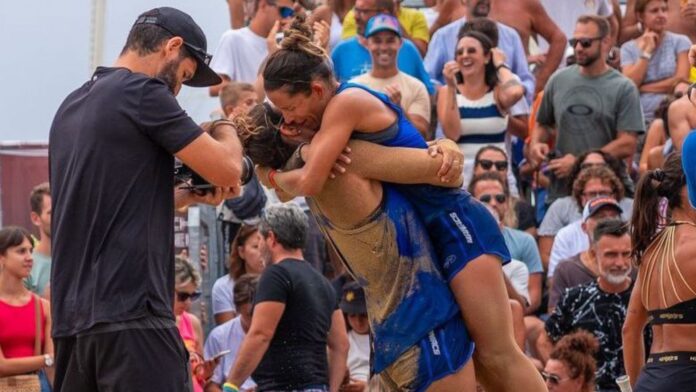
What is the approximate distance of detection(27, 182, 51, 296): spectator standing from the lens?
9.48 metres

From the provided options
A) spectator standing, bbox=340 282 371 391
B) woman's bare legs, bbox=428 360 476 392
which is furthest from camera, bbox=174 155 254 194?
spectator standing, bbox=340 282 371 391

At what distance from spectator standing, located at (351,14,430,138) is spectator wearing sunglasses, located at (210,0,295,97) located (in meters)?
1.33

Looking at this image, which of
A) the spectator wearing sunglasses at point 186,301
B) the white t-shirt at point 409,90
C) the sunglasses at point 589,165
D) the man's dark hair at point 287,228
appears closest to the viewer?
the man's dark hair at point 287,228

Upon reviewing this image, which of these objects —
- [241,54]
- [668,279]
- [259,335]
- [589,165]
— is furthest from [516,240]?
[668,279]

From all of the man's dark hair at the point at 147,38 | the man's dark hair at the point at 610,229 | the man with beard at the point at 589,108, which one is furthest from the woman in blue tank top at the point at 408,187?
the man with beard at the point at 589,108

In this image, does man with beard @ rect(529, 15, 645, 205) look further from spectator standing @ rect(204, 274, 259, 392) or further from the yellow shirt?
spectator standing @ rect(204, 274, 259, 392)

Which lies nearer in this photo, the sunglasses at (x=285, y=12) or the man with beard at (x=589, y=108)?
the man with beard at (x=589, y=108)

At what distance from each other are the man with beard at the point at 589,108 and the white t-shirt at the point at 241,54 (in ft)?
8.08

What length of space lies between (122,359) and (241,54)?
743cm

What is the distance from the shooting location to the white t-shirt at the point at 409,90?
1115cm

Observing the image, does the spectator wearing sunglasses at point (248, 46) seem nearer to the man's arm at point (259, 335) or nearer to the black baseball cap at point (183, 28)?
the man's arm at point (259, 335)

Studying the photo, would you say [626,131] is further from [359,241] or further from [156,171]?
[156,171]

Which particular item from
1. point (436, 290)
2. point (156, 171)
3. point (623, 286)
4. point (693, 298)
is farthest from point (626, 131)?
point (156, 171)

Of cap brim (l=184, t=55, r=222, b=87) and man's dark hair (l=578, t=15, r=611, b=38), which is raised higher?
cap brim (l=184, t=55, r=222, b=87)
